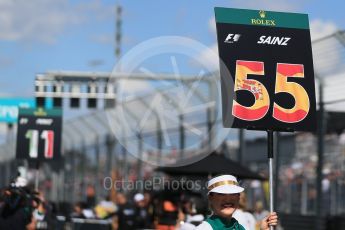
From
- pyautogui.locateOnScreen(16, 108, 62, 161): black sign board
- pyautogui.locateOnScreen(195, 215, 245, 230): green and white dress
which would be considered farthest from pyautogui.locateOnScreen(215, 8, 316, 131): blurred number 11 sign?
pyautogui.locateOnScreen(16, 108, 62, 161): black sign board

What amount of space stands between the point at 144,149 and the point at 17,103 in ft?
33.8

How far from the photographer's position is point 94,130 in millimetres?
24484

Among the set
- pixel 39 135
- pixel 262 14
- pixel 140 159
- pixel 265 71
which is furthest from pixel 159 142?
pixel 265 71

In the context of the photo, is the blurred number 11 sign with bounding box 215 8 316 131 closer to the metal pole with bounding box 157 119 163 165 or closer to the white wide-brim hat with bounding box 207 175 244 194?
the white wide-brim hat with bounding box 207 175 244 194

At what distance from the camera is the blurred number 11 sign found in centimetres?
694

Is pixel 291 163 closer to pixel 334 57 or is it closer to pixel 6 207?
pixel 334 57

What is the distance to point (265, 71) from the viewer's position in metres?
7.08

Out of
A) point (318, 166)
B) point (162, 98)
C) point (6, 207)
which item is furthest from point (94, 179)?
point (6, 207)

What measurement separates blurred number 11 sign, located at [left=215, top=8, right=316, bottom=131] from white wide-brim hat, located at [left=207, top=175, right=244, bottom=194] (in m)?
1.46

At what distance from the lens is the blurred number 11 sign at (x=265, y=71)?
694cm

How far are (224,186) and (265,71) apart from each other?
1.99 m

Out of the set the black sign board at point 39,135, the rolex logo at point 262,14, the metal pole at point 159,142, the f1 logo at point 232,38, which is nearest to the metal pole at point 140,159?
the metal pole at point 159,142

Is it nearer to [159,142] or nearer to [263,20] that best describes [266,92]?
[263,20]

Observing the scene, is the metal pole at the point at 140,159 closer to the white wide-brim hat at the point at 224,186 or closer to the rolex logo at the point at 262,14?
the rolex logo at the point at 262,14
